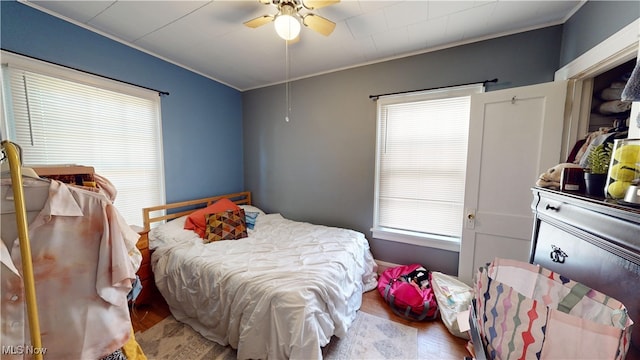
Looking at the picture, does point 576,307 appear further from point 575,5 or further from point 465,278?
point 575,5

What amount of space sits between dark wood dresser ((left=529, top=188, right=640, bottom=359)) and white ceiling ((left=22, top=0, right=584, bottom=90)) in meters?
1.60

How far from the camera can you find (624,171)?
749 mm

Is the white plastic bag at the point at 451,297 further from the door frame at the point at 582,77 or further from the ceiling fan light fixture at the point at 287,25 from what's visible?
the ceiling fan light fixture at the point at 287,25

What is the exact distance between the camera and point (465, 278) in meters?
2.16

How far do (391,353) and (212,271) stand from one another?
1.52 meters

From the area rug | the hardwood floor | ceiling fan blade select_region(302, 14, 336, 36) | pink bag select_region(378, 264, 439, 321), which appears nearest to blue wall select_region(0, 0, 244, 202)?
the hardwood floor

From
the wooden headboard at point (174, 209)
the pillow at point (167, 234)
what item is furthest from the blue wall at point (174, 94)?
the pillow at point (167, 234)

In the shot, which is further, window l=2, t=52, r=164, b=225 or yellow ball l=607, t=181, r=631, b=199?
window l=2, t=52, r=164, b=225

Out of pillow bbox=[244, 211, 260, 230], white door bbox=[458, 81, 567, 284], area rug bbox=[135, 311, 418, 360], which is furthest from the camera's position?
pillow bbox=[244, 211, 260, 230]

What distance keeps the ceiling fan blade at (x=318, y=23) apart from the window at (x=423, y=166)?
3.93 ft

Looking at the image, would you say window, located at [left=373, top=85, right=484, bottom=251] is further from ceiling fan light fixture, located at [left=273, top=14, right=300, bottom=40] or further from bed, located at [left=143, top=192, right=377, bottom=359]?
ceiling fan light fixture, located at [left=273, top=14, right=300, bottom=40]

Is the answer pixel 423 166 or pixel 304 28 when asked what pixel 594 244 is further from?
pixel 304 28

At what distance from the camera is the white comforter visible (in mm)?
1364

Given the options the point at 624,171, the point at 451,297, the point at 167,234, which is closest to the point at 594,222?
the point at 624,171
